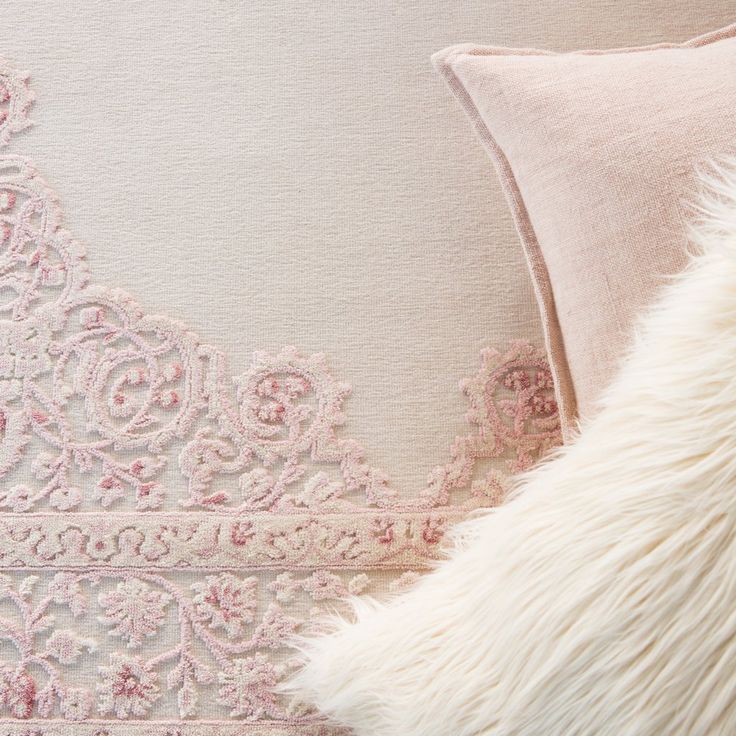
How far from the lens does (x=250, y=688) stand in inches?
30.3

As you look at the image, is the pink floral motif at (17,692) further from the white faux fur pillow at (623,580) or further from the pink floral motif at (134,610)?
the white faux fur pillow at (623,580)

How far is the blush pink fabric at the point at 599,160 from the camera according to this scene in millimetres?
576

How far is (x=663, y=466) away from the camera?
473 mm

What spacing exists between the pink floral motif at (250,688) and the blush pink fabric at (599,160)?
0.42m

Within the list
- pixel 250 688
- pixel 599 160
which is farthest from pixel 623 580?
pixel 250 688

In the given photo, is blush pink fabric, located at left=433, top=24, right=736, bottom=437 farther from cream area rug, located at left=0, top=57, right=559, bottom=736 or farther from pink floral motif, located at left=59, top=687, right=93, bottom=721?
pink floral motif, located at left=59, top=687, right=93, bottom=721

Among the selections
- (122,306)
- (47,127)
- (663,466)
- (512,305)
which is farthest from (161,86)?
(663,466)

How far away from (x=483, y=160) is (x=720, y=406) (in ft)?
1.98

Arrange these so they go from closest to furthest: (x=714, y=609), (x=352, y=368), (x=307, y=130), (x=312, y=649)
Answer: (x=714, y=609), (x=312, y=649), (x=352, y=368), (x=307, y=130)

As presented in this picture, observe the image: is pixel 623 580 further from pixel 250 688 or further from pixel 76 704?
pixel 76 704

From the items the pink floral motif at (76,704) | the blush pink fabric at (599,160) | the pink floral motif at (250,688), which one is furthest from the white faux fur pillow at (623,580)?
the pink floral motif at (76,704)

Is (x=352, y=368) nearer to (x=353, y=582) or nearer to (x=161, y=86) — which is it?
(x=353, y=582)

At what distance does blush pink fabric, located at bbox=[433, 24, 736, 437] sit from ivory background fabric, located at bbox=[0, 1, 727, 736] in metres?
0.23

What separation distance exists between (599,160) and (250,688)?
0.64 m
